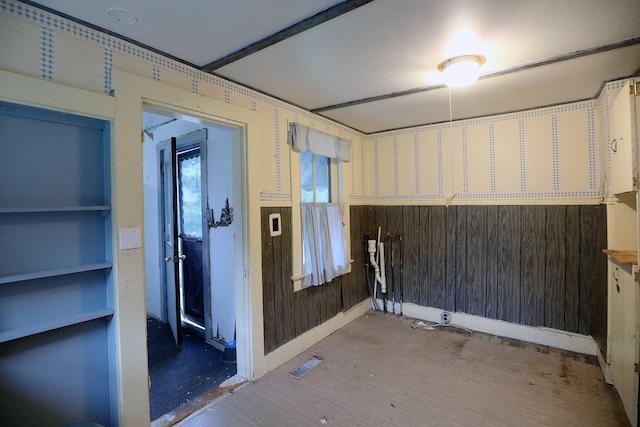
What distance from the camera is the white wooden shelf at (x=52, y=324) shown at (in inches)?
52.2

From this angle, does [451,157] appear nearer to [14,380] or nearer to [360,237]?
[360,237]

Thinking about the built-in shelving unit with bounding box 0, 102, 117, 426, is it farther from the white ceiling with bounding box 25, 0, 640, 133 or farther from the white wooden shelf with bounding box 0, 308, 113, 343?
the white ceiling with bounding box 25, 0, 640, 133

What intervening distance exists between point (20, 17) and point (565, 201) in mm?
4059

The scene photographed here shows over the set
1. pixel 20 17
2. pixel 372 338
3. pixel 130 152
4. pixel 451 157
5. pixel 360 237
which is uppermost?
pixel 20 17

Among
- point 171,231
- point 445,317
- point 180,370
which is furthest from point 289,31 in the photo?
point 445,317

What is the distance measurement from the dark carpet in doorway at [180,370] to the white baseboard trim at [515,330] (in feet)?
7.45

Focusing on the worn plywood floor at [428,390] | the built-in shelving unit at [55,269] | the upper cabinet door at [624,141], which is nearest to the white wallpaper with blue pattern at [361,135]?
the built-in shelving unit at [55,269]

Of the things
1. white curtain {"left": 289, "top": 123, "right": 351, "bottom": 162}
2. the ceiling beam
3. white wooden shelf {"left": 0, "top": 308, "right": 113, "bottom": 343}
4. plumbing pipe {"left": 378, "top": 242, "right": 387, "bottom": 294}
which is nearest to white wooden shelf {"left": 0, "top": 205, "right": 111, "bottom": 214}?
white wooden shelf {"left": 0, "top": 308, "right": 113, "bottom": 343}

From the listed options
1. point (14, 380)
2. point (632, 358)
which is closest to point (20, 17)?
point (14, 380)

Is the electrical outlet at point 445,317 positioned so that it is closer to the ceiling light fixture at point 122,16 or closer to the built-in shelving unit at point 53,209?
the built-in shelving unit at point 53,209

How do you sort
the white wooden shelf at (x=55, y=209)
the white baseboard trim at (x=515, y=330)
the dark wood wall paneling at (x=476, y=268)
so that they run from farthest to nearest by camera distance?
1. the white baseboard trim at (x=515, y=330)
2. the dark wood wall paneling at (x=476, y=268)
3. the white wooden shelf at (x=55, y=209)

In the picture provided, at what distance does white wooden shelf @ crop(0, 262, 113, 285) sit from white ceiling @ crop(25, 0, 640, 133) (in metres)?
1.22

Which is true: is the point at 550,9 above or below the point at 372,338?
above

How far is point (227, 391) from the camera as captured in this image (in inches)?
89.6
